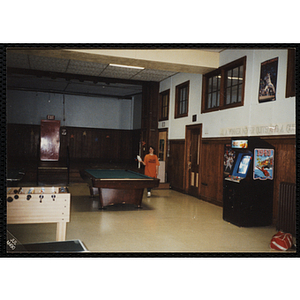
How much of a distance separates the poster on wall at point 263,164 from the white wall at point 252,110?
40 centimetres

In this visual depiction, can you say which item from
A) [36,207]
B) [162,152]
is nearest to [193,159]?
[162,152]

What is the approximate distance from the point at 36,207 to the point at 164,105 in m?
7.22

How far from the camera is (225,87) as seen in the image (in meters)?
6.77

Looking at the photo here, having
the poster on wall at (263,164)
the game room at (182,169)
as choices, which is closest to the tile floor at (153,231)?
the game room at (182,169)

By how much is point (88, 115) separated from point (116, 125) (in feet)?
5.07

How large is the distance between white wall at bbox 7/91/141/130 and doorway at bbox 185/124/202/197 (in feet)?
20.9

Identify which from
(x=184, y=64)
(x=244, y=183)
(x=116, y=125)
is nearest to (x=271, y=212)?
(x=244, y=183)

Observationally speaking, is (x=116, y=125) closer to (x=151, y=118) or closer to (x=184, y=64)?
(x=151, y=118)

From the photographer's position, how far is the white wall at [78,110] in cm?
1395

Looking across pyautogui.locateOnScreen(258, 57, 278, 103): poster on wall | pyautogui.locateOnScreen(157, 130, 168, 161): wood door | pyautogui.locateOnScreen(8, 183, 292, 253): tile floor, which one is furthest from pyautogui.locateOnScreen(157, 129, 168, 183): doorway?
pyautogui.locateOnScreen(258, 57, 278, 103): poster on wall

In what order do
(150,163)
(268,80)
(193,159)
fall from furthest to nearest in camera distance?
(193,159) → (150,163) → (268,80)

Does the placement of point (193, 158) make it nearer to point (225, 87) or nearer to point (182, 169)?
point (182, 169)

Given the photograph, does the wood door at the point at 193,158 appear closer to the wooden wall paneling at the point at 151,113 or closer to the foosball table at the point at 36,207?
the wooden wall paneling at the point at 151,113

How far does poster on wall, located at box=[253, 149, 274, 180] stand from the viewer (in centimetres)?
499
